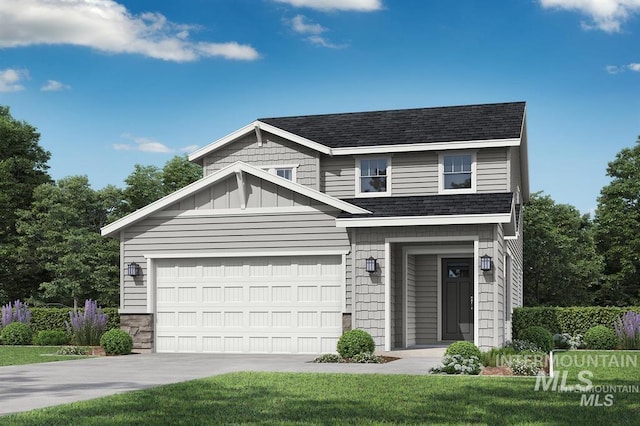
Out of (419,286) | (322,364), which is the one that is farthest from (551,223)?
(322,364)

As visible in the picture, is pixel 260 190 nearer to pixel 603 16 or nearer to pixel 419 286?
pixel 419 286

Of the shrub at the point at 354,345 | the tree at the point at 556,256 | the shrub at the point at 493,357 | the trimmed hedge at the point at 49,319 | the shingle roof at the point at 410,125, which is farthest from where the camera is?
the tree at the point at 556,256

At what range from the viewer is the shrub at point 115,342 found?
70.5 feet

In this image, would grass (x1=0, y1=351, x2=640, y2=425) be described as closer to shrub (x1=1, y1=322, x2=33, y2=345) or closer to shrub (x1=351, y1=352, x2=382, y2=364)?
shrub (x1=351, y1=352, x2=382, y2=364)

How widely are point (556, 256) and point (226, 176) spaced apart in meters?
23.0

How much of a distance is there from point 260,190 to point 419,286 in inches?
227

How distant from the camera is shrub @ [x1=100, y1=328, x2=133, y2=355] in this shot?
21.5 m

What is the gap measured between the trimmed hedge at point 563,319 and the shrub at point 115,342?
1190 cm

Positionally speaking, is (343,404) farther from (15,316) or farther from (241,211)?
(15,316)

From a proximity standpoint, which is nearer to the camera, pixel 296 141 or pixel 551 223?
pixel 296 141

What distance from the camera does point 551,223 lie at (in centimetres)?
4072

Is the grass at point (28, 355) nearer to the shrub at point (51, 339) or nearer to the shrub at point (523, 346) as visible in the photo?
the shrub at point (51, 339)

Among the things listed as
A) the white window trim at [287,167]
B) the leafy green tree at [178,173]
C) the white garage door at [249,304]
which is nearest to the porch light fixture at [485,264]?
the white garage door at [249,304]

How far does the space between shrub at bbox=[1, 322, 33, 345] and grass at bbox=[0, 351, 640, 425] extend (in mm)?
13848
